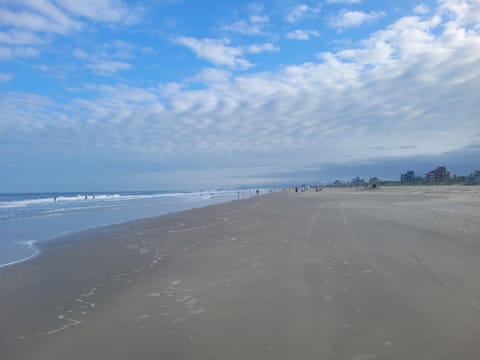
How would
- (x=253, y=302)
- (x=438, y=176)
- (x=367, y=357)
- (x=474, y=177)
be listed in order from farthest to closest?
(x=438, y=176)
(x=474, y=177)
(x=253, y=302)
(x=367, y=357)

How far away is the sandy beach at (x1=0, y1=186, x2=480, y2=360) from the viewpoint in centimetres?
393

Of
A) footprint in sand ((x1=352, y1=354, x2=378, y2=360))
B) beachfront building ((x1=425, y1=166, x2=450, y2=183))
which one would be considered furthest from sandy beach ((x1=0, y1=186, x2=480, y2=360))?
beachfront building ((x1=425, y1=166, x2=450, y2=183))

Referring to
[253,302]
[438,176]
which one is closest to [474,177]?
[438,176]

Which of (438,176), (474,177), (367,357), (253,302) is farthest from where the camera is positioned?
(438,176)

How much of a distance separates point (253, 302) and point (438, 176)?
430 feet

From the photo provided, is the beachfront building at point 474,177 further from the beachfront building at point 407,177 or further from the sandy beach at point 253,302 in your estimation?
the sandy beach at point 253,302

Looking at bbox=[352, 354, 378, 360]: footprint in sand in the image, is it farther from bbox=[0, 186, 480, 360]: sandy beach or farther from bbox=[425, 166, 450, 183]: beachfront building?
bbox=[425, 166, 450, 183]: beachfront building

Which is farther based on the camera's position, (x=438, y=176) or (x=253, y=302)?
(x=438, y=176)

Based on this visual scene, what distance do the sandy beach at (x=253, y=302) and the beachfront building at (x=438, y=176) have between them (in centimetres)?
11954

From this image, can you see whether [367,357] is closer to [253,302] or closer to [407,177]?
[253,302]

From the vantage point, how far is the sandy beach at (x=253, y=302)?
3928 millimetres

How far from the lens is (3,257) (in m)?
10.3

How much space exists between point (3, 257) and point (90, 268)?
12.6 ft

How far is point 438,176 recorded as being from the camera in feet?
386
